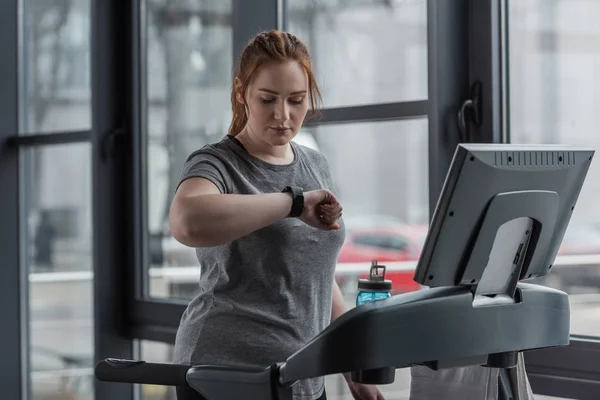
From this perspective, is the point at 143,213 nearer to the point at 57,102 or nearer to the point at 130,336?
the point at 130,336

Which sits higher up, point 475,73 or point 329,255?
point 475,73

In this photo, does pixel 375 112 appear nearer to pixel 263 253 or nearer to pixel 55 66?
pixel 263 253

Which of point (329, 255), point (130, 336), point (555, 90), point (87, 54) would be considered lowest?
point (130, 336)

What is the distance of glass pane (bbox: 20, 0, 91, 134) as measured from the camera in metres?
3.53

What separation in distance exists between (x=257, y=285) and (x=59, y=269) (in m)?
→ 2.07

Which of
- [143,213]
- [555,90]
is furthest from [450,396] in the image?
[143,213]

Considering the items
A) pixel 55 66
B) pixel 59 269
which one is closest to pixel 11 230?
pixel 59 269

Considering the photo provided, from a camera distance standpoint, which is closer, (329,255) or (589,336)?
(329,255)

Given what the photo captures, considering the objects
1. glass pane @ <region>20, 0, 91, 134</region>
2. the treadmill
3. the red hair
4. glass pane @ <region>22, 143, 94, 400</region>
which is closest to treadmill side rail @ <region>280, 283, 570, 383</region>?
the treadmill

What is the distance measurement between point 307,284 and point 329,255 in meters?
0.08

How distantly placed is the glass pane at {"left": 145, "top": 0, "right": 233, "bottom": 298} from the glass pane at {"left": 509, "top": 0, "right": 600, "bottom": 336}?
1054 mm

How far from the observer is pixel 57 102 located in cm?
368

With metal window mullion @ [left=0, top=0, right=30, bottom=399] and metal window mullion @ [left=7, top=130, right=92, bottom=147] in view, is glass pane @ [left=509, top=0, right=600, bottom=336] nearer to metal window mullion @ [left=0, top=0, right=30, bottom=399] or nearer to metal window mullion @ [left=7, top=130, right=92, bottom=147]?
metal window mullion @ [left=7, top=130, right=92, bottom=147]

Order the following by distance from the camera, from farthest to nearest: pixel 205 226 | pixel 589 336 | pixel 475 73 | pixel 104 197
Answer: pixel 104 197, pixel 475 73, pixel 589 336, pixel 205 226
